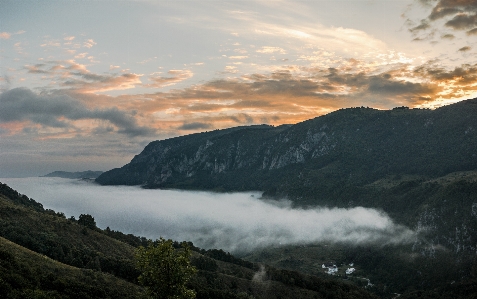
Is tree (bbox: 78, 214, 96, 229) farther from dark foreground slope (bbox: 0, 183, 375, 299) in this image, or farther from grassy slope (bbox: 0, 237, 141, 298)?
grassy slope (bbox: 0, 237, 141, 298)

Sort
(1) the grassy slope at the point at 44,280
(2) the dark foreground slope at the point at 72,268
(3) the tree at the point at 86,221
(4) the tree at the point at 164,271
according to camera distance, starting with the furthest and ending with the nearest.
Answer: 1. (3) the tree at the point at 86,221
2. (2) the dark foreground slope at the point at 72,268
3. (1) the grassy slope at the point at 44,280
4. (4) the tree at the point at 164,271

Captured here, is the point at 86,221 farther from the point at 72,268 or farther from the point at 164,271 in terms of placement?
the point at 164,271

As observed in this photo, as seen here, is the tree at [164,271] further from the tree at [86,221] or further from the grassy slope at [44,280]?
the tree at [86,221]

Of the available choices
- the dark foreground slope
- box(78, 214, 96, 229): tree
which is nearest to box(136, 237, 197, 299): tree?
the dark foreground slope

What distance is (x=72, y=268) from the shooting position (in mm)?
97312

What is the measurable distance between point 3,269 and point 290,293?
145 metres

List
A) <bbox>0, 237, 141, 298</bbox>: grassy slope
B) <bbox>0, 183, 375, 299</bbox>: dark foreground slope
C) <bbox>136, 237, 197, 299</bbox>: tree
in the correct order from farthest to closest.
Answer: <bbox>0, 183, 375, 299</bbox>: dark foreground slope < <bbox>0, 237, 141, 298</bbox>: grassy slope < <bbox>136, 237, 197, 299</bbox>: tree

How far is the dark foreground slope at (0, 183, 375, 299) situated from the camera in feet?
237


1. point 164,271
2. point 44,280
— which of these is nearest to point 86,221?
point 44,280

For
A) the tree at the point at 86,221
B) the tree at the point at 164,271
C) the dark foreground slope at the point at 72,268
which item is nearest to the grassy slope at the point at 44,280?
the dark foreground slope at the point at 72,268

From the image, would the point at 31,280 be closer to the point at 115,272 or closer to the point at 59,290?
the point at 59,290

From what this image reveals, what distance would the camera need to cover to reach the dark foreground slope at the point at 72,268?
72.2 m

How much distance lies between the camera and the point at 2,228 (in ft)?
380

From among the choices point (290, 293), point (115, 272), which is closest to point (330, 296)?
point (290, 293)
